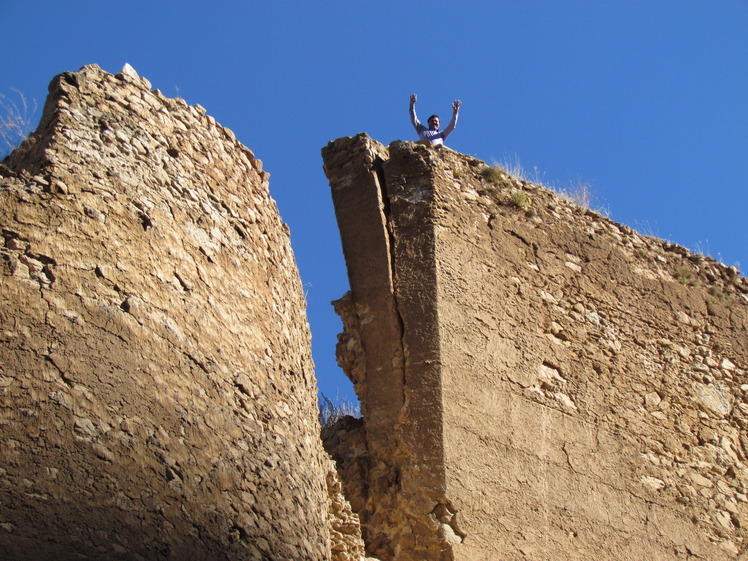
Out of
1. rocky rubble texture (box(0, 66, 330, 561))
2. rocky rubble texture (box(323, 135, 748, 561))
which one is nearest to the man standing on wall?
rocky rubble texture (box(323, 135, 748, 561))

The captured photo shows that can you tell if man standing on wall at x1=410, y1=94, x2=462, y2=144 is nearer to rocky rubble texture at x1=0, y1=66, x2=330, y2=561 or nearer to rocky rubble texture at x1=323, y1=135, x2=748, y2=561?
rocky rubble texture at x1=323, y1=135, x2=748, y2=561

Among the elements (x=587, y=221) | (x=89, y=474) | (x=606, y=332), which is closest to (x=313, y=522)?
(x=89, y=474)

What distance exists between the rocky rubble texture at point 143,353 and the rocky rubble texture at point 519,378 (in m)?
0.82

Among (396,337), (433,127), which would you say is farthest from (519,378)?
(433,127)

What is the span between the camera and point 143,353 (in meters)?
4.44

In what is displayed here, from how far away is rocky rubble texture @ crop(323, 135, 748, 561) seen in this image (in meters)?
6.27

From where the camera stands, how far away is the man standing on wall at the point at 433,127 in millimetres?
8648

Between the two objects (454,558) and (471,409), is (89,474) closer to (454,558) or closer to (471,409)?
(454,558)

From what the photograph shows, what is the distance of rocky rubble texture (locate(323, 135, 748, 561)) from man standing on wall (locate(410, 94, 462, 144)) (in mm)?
891

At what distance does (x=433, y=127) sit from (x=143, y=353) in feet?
17.1

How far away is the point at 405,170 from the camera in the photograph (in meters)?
7.39

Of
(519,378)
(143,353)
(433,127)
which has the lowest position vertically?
(143,353)

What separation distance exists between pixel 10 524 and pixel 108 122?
2293mm

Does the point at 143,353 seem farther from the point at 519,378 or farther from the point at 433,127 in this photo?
the point at 433,127
